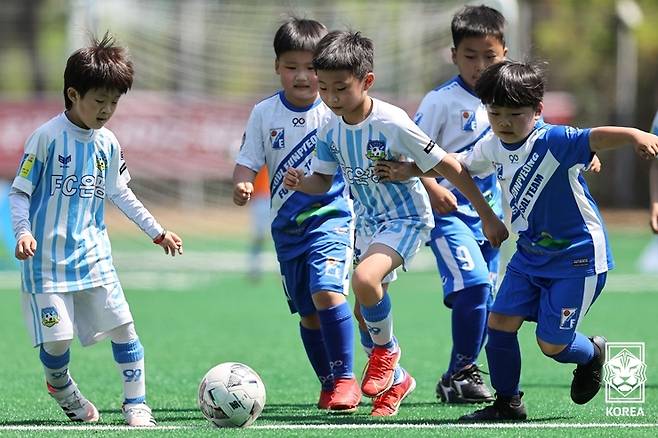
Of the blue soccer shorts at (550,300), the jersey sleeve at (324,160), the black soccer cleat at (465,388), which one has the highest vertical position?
the jersey sleeve at (324,160)

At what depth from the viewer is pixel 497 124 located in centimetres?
572

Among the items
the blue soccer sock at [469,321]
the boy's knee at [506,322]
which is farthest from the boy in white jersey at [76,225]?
the blue soccer sock at [469,321]

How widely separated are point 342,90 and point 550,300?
4.57 feet

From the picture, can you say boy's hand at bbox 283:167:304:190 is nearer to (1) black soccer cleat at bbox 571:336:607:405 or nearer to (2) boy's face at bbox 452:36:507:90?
(2) boy's face at bbox 452:36:507:90

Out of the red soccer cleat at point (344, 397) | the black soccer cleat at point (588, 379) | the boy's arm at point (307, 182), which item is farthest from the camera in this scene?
the red soccer cleat at point (344, 397)

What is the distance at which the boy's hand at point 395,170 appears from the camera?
606 cm

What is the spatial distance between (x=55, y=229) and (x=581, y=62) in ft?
88.2

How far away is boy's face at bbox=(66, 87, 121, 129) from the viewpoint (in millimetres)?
5758

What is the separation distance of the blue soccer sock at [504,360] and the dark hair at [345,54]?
4.61 feet

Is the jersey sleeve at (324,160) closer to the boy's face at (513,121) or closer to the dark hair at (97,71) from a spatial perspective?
the boy's face at (513,121)

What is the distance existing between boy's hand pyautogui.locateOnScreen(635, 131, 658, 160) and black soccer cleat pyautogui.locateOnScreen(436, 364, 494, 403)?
2.14 m

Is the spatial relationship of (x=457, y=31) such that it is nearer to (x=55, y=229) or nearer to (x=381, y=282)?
(x=381, y=282)

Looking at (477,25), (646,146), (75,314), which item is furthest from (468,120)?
(75,314)

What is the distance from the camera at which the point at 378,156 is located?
612 cm
